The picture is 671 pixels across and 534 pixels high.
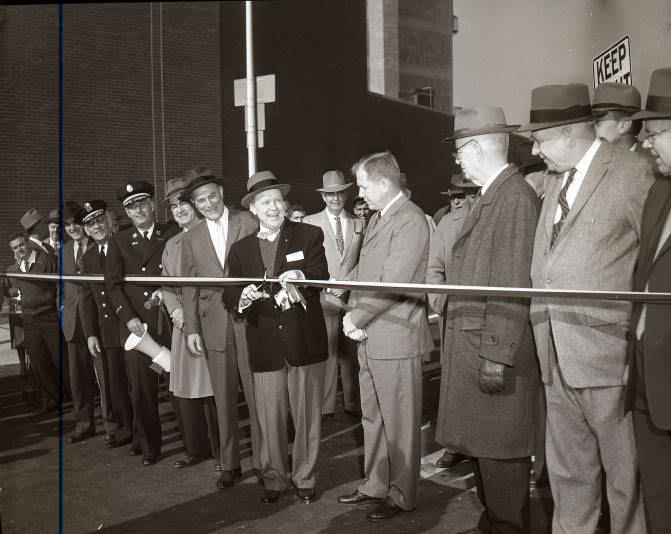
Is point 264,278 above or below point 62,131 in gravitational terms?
below

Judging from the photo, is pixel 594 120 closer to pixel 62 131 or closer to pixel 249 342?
pixel 249 342

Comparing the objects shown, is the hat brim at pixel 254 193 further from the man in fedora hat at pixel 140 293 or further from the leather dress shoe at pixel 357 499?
the leather dress shoe at pixel 357 499

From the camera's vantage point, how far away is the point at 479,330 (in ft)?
9.15

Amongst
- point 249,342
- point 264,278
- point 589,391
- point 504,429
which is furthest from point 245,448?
point 589,391

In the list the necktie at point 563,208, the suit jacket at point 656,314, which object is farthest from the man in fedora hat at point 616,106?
the suit jacket at point 656,314

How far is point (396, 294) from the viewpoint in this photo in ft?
11.1

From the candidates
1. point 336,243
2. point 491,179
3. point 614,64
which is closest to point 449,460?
point 336,243

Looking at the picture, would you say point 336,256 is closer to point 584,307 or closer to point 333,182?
point 333,182

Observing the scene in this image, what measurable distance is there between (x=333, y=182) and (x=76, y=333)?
161cm

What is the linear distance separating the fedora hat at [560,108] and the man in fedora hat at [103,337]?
87.6 inches

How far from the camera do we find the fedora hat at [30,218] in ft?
10.4

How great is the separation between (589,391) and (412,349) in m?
1.02

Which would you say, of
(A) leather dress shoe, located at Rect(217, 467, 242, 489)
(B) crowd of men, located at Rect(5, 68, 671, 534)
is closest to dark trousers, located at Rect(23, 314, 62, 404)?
(B) crowd of men, located at Rect(5, 68, 671, 534)

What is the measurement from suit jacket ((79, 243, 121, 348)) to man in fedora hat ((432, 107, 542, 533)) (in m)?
1.75
